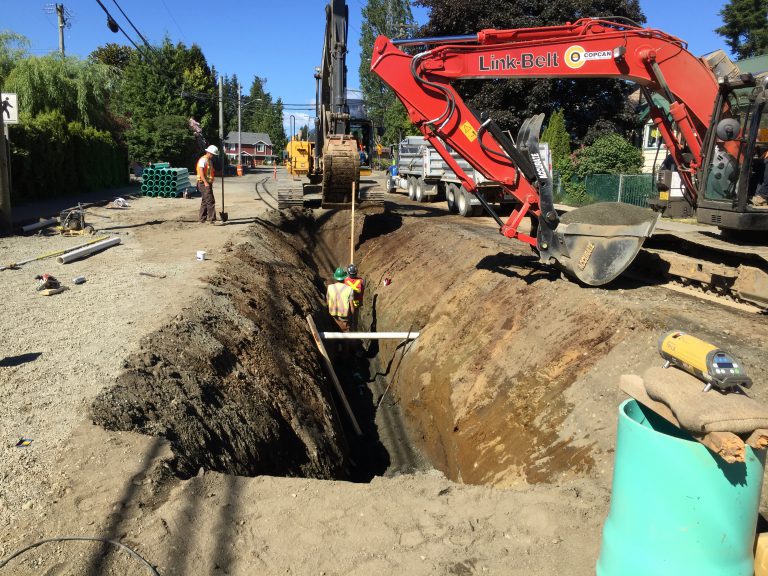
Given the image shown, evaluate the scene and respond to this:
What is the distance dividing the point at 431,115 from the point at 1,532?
712cm

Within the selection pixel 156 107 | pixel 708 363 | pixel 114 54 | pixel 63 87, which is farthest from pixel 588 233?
pixel 114 54

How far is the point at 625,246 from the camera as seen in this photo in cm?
789

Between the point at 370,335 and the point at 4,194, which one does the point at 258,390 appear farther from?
the point at 4,194

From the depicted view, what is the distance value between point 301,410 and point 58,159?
19.5 meters

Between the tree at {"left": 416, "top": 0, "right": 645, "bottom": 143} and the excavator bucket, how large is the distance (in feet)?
62.8

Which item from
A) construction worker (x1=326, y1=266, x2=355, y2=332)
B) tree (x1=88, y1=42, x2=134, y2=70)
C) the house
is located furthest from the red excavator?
the house

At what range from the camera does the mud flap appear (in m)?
7.85

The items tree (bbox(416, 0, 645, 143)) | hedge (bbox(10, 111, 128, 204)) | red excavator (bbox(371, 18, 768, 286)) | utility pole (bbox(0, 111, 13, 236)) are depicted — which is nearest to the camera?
red excavator (bbox(371, 18, 768, 286))

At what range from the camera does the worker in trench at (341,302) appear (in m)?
11.0

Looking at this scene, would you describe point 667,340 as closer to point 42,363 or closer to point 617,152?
point 42,363

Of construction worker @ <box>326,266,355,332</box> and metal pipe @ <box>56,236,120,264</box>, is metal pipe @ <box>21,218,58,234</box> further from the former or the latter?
construction worker @ <box>326,266,355,332</box>

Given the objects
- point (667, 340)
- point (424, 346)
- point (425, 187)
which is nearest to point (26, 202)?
point (425, 187)

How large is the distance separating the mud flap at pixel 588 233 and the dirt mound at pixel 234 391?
12.7 ft

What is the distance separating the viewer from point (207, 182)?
14602 millimetres
